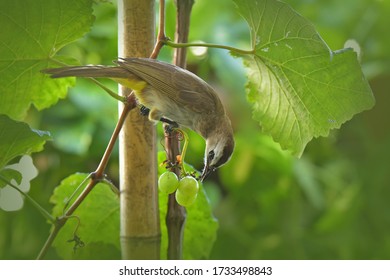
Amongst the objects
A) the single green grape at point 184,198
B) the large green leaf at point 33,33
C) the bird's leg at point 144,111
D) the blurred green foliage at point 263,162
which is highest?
the blurred green foliage at point 263,162

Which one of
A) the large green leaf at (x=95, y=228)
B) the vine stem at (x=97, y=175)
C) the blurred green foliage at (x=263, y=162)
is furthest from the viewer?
the blurred green foliage at (x=263, y=162)

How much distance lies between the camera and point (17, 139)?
652 mm

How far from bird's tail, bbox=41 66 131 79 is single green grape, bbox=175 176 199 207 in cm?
11

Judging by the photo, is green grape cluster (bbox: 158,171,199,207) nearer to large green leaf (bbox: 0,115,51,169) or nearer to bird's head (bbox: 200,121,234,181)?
bird's head (bbox: 200,121,234,181)

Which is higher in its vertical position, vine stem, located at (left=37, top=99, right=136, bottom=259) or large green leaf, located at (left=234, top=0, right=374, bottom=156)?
large green leaf, located at (left=234, top=0, right=374, bottom=156)

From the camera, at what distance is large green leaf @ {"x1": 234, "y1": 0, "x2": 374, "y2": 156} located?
0.62 m

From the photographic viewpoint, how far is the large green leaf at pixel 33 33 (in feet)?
2.11

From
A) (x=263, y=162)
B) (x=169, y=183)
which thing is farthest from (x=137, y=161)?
(x=263, y=162)

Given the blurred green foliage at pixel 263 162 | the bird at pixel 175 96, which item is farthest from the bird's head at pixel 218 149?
the blurred green foliage at pixel 263 162

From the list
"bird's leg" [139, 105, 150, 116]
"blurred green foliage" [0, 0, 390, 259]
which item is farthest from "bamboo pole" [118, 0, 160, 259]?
"blurred green foliage" [0, 0, 390, 259]

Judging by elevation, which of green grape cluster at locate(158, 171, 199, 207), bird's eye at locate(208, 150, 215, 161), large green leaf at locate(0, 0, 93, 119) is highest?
large green leaf at locate(0, 0, 93, 119)

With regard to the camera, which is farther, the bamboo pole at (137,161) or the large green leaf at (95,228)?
the large green leaf at (95,228)

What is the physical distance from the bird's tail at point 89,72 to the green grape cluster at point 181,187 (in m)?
0.10

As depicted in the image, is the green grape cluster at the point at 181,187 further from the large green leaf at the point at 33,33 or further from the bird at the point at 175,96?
the large green leaf at the point at 33,33
